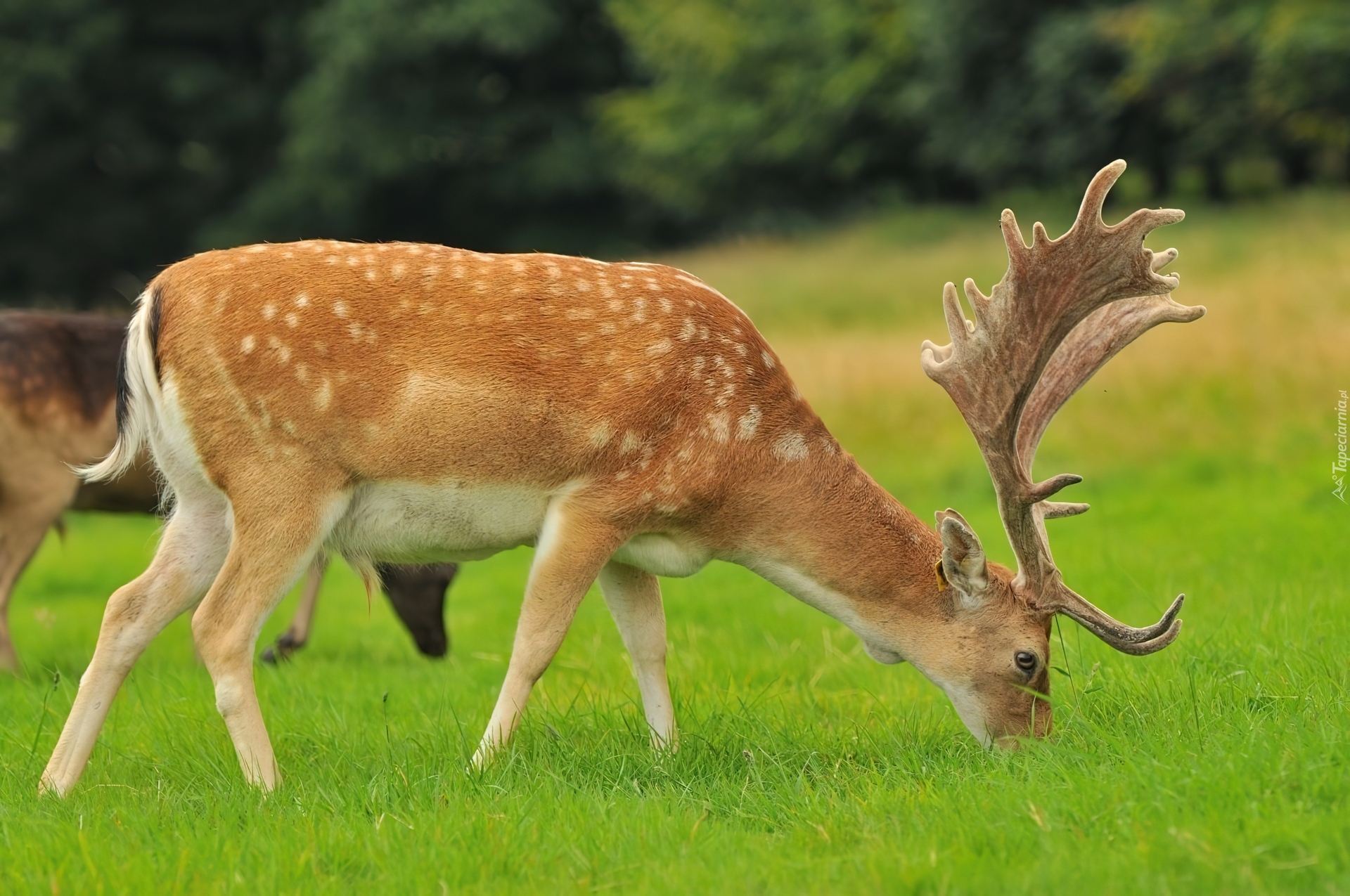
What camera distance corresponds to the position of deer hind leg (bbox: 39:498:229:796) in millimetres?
4617

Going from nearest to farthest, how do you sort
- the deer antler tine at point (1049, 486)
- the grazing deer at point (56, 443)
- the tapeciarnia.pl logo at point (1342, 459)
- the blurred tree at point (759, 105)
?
1. the deer antler tine at point (1049, 486)
2. the grazing deer at point (56, 443)
3. the tapeciarnia.pl logo at point (1342, 459)
4. the blurred tree at point (759, 105)

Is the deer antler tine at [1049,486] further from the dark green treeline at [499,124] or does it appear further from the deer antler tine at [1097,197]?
the dark green treeline at [499,124]

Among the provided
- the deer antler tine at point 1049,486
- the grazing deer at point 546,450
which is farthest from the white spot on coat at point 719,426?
the deer antler tine at point 1049,486

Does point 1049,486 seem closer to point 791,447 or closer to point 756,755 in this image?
point 791,447

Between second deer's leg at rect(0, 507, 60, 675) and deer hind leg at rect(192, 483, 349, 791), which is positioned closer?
deer hind leg at rect(192, 483, 349, 791)

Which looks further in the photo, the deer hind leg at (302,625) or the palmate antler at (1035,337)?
the deer hind leg at (302,625)

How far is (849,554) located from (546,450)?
1058 millimetres

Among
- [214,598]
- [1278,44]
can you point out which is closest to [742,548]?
[214,598]

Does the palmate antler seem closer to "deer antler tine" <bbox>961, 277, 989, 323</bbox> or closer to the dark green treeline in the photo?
→ "deer antler tine" <bbox>961, 277, 989, 323</bbox>

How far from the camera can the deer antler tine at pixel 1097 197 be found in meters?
4.56

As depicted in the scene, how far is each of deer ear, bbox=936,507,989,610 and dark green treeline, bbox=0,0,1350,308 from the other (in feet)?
92.2

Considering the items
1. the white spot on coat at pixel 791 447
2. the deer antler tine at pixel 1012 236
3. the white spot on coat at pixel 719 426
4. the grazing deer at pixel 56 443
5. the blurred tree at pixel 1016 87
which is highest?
the deer antler tine at pixel 1012 236

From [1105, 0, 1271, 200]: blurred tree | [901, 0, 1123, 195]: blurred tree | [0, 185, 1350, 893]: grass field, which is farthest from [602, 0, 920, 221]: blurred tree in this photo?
[0, 185, 1350, 893]: grass field

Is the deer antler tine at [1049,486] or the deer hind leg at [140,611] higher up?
the deer antler tine at [1049,486]
